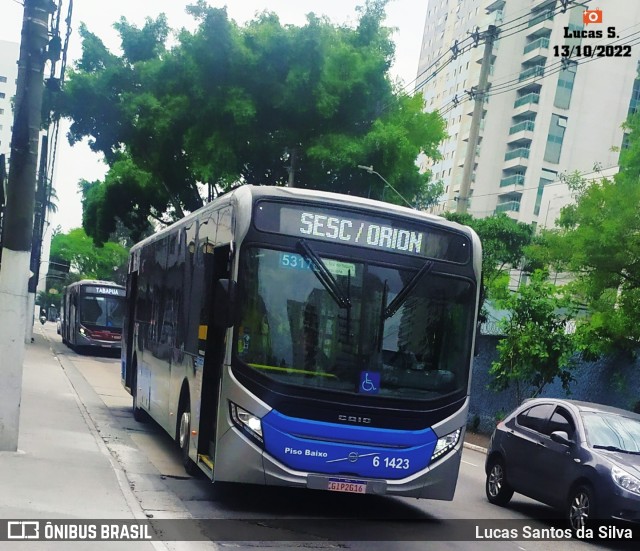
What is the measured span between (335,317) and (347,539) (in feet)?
6.90

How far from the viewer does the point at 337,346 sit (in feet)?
30.3

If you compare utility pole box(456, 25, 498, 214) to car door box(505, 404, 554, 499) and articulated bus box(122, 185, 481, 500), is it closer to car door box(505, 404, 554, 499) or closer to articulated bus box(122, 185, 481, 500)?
car door box(505, 404, 554, 499)

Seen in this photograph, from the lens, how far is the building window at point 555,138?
6796 cm

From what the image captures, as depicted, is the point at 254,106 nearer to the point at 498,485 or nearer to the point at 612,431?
the point at 498,485

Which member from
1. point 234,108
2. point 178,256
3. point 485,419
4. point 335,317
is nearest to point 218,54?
point 234,108

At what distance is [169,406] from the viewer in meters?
12.8

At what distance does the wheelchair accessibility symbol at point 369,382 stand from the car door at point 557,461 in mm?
2784

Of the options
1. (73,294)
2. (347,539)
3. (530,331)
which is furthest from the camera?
(73,294)

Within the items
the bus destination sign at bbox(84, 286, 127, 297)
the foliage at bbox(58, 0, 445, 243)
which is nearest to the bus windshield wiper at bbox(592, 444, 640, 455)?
the foliage at bbox(58, 0, 445, 243)

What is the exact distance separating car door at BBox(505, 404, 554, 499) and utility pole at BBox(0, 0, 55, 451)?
6.06 metres

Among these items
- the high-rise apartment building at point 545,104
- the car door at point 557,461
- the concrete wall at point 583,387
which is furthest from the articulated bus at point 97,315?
the high-rise apartment building at point 545,104

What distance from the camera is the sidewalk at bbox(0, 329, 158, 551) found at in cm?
766

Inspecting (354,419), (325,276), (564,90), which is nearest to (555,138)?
(564,90)

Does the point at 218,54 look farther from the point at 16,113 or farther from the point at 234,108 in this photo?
the point at 16,113
